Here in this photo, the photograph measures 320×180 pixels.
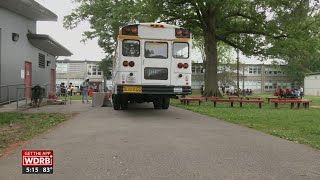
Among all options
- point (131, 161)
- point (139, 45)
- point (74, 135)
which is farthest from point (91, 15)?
point (131, 161)

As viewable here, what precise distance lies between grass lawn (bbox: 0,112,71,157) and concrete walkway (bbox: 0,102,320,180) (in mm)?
486

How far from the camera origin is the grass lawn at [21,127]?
9.88 m

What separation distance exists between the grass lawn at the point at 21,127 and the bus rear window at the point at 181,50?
463 cm

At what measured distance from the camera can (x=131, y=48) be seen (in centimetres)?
1605

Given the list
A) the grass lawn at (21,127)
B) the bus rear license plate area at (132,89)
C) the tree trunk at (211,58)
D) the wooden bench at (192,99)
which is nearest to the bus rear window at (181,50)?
the bus rear license plate area at (132,89)

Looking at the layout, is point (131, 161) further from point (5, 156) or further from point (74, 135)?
point (74, 135)

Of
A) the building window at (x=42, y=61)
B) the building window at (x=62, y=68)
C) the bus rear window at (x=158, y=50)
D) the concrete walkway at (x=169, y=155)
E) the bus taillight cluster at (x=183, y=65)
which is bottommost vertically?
the concrete walkway at (x=169, y=155)

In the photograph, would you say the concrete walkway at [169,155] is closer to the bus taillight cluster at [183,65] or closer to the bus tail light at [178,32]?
the bus taillight cluster at [183,65]

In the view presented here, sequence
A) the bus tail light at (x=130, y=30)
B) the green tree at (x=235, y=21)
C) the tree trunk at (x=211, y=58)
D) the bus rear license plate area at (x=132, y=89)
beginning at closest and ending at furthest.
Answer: the bus rear license plate area at (x=132, y=89)
the bus tail light at (x=130, y=30)
the green tree at (x=235, y=21)
the tree trunk at (x=211, y=58)

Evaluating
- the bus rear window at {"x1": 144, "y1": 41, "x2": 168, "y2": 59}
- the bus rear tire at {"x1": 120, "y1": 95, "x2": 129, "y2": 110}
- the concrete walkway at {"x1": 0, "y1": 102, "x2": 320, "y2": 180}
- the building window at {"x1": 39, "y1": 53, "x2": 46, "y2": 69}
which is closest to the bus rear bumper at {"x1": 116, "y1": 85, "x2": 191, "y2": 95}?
the bus rear window at {"x1": 144, "y1": 41, "x2": 168, "y2": 59}

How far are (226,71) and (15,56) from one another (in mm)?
61455

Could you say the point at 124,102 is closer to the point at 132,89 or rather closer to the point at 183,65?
the point at 132,89

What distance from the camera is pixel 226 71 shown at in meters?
82.1

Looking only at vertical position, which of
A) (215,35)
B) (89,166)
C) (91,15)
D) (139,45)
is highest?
(91,15)
